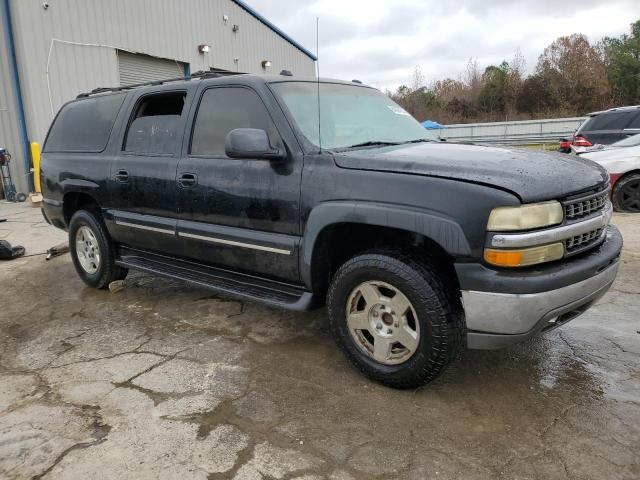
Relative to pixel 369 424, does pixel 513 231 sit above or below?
above

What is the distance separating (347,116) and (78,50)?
34.5 ft

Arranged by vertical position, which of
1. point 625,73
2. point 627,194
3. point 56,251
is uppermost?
point 625,73

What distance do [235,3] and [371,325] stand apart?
1623cm

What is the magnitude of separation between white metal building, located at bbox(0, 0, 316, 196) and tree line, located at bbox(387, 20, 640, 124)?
91.6ft

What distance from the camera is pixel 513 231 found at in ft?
8.02

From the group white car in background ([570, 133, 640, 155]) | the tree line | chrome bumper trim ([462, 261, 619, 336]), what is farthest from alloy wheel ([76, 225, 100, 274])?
the tree line

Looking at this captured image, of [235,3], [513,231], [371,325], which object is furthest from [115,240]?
[235,3]

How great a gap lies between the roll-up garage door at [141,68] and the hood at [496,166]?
10941 mm

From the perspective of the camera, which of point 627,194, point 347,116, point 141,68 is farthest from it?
point 141,68

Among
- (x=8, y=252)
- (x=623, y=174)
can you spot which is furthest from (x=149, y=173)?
(x=623, y=174)

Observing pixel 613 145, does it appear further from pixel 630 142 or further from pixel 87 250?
pixel 87 250

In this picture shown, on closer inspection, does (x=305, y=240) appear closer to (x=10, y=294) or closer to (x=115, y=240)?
(x=115, y=240)

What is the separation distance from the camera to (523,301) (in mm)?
2430

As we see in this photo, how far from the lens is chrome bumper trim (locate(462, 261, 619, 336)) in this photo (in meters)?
2.44
